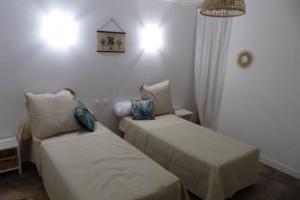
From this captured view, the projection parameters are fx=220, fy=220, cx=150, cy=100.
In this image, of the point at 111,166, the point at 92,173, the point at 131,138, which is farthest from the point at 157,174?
the point at 131,138

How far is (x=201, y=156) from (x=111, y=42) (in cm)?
185

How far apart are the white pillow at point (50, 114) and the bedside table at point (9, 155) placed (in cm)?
26

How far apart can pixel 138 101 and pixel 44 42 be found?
1.39 metres

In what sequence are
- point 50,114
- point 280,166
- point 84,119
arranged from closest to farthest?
point 50,114
point 84,119
point 280,166

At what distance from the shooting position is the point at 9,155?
236cm

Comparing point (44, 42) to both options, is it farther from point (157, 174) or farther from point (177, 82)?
point (177, 82)

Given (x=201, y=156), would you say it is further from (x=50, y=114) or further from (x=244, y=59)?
(x=244, y=59)

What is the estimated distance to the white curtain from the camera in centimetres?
348

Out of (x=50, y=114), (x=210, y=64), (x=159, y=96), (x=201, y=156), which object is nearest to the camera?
(x=201, y=156)

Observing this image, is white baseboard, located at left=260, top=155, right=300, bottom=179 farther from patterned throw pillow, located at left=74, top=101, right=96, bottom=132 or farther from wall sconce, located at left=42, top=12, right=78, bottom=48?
wall sconce, located at left=42, top=12, right=78, bottom=48

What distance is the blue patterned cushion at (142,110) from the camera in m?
3.05

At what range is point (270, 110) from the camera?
3066 millimetres

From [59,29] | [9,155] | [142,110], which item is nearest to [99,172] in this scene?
[9,155]

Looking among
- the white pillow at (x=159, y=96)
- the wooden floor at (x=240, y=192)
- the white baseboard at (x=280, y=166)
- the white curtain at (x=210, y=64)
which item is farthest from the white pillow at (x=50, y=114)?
the white baseboard at (x=280, y=166)
